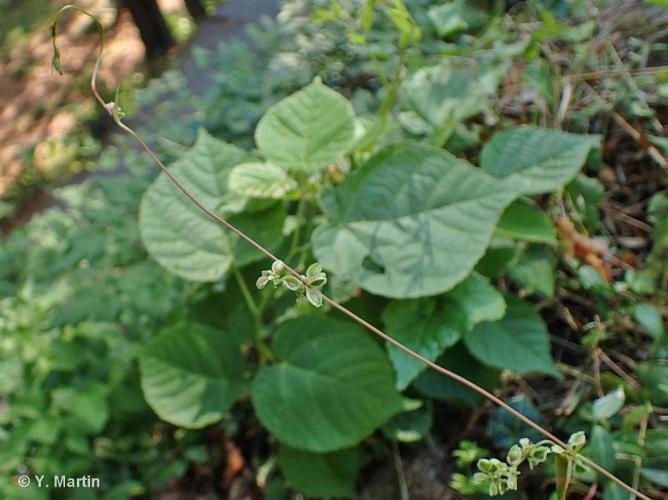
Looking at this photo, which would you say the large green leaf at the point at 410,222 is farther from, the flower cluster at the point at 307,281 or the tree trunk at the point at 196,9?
the tree trunk at the point at 196,9

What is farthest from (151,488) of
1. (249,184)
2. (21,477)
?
(249,184)

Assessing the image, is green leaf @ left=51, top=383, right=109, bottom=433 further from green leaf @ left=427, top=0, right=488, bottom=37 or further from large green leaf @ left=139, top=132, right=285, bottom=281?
green leaf @ left=427, top=0, right=488, bottom=37

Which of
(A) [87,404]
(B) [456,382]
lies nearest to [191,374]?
(A) [87,404]

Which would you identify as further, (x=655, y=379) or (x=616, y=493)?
(x=655, y=379)

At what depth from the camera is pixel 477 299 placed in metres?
1.03

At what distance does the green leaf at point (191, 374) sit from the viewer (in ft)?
3.71

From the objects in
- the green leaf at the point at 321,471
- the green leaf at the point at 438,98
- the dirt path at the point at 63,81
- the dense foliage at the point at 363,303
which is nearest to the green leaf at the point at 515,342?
the dense foliage at the point at 363,303

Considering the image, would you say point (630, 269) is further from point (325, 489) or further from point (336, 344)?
point (325, 489)

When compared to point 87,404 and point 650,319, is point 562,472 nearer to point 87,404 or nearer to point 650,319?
point 650,319

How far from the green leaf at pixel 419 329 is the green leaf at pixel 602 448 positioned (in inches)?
9.2

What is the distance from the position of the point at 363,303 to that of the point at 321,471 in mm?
304

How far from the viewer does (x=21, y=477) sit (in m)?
1.39

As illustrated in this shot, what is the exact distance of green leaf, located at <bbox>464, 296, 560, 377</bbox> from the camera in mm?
1054

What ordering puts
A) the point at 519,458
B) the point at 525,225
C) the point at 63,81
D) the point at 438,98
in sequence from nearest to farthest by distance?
1. the point at 519,458
2. the point at 525,225
3. the point at 438,98
4. the point at 63,81
